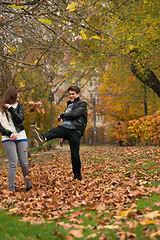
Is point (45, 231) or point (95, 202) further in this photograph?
point (95, 202)

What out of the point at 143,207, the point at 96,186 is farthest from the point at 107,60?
the point at 143,207

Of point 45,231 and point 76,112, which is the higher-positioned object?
point 76,112

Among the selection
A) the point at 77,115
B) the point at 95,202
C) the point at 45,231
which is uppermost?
the point at 77,115

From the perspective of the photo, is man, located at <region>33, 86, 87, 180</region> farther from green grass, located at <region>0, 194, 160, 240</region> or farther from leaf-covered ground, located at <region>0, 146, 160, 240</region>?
green grass, located at <region>0, 194, 160, 240</region>

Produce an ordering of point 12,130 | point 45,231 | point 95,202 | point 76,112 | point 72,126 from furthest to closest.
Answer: point 72,126
point 76,112
point 12,130
point 95,202
point 45,231

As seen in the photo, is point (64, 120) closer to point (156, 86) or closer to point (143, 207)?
point (143, 207)

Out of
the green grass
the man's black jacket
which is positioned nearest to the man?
the man's black jacket

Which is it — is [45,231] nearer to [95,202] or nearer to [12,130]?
[95,202]

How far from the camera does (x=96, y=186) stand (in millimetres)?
5305

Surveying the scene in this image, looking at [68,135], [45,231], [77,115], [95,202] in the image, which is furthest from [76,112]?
[45,231]

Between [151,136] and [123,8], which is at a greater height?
[123,8]

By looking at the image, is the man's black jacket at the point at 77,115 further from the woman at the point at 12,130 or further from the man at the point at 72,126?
the woman at the point at 12,130

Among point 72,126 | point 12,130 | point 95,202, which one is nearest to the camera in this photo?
point 95,202

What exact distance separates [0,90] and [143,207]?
12.5 meters
